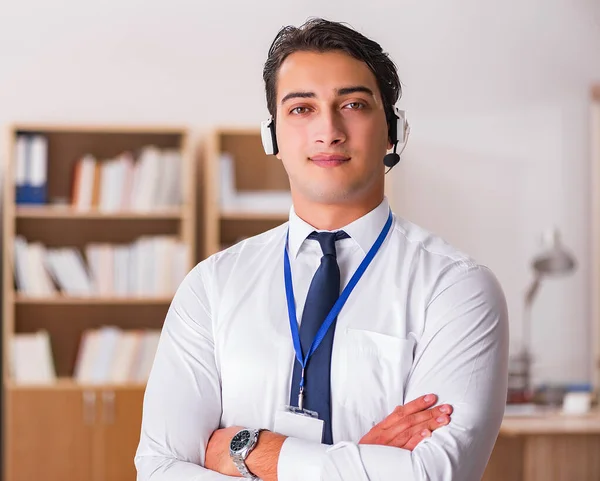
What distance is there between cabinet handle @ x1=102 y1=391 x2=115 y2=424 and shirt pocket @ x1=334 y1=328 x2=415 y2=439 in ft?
10.3

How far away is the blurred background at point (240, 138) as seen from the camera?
4688 mm

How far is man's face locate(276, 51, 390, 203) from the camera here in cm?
168

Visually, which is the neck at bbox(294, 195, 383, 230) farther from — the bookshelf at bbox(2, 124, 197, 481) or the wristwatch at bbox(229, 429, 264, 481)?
the bookshelf at bbox(2, 124, 197, 481)

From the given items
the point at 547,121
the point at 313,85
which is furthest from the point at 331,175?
the point at 547,121

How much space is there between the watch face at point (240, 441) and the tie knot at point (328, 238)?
1.21 ft

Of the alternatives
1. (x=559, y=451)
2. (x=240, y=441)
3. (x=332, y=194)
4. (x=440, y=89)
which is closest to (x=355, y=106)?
(x=332, y=194)

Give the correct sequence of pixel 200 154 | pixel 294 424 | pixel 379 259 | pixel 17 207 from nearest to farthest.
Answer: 1. pixel 294 424
2. pixel 379 259
3. pixel 17 207
4. pixel 200 154

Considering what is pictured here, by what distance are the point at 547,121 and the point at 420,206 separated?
92cm

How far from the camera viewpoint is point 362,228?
5.82ft

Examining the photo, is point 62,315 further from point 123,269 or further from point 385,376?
point 385,376

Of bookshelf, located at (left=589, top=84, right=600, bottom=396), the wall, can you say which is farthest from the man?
bookshelf, located at (left=589, top=84, right=600, bottom=396)

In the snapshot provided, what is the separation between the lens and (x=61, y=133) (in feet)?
15.8

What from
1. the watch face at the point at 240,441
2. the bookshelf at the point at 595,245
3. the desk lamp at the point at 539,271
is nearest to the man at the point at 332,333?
the watch face at the point at 240,441

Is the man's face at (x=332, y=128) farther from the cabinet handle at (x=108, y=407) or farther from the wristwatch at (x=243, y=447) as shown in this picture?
the cabinet handle at (x=108, y=407)
